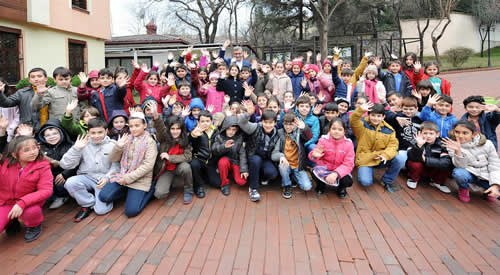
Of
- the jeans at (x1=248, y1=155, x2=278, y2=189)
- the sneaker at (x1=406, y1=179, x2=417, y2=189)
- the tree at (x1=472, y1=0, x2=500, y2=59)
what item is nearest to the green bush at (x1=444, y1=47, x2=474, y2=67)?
the tree at (x1=472, y1=0, x2=500, y2=59)

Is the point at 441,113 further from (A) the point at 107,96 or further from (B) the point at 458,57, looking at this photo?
(B) the point at 458,57

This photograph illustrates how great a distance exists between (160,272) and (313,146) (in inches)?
103

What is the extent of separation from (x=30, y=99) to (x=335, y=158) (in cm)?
480

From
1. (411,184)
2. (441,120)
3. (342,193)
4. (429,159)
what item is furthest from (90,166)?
(441,120)

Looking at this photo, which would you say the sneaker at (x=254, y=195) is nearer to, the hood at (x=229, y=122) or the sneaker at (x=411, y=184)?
the hood at (x=229, y=122)

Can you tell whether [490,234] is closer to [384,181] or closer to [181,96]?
[384,181]

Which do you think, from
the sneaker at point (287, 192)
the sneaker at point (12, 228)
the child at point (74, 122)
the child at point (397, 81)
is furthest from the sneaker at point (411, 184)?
the sneaker at point (12, 228)

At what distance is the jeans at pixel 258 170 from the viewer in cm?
415

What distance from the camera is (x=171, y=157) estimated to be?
4066 millimetres

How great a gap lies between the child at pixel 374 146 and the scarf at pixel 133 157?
9.96ft

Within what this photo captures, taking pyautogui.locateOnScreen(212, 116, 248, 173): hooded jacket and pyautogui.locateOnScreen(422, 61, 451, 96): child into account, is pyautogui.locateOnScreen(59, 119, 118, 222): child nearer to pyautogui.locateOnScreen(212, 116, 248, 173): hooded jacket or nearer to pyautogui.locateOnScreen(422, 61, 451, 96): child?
pyautogui.locateOnScreen(212, 116, 248, 173): hooded jacket

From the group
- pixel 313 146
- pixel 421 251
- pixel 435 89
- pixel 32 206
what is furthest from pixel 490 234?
pixel 32 206

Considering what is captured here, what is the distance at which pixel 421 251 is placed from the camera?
295cm

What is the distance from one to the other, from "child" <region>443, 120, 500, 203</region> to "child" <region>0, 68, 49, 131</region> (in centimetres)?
594
